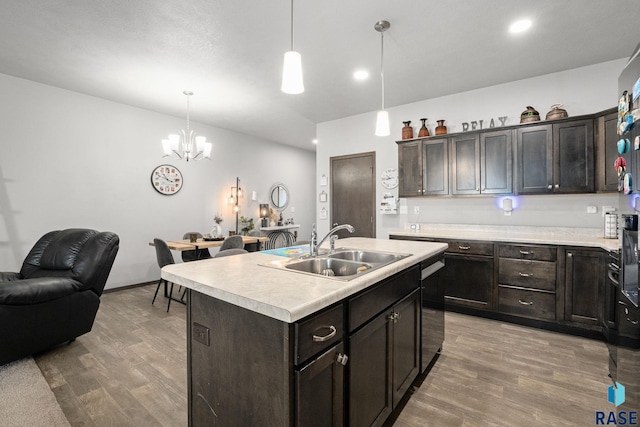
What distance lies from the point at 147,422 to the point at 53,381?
3.17ft

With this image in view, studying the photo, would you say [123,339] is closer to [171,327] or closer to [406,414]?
[171,327]

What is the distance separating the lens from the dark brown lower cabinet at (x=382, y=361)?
1.31 m

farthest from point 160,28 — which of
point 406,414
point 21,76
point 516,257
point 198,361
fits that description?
point 516,257

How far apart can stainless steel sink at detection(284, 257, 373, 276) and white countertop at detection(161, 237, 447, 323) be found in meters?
0.26

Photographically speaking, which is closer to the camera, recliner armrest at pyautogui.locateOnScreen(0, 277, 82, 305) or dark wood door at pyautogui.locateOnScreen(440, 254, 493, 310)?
recliner armrest at pyautogui.locateOnScreen(0, 277, 82, 305)

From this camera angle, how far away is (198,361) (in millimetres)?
1372

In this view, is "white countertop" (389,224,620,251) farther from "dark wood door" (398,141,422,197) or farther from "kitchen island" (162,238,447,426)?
"kitchen island" (162,238,447,426)

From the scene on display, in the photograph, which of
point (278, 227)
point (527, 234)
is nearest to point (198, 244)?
point (278, 227)

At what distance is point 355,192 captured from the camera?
5.02 metres

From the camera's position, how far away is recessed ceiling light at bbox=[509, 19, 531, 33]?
2508 mm

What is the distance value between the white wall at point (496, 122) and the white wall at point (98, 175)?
107 inches

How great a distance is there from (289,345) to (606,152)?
12.0 feet

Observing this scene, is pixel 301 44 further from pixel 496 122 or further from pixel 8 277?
pixel 8 277

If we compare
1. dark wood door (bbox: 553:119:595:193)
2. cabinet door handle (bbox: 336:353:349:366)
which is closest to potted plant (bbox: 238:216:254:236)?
dark wood door (bbox: 553:119:595:193)
